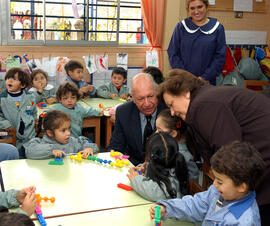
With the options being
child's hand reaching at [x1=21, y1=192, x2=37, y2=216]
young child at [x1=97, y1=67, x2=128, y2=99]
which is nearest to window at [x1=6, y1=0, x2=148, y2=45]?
young child at [x1=97, y1=67, x2=128, y2=99]

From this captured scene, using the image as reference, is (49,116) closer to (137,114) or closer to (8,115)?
(137,114)

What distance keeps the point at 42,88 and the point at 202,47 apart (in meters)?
2.09

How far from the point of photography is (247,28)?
250 inches

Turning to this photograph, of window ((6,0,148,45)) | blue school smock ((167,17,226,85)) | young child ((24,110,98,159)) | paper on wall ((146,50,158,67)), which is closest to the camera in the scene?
young child ((24,110,98,159))

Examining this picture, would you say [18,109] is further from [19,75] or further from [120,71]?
[120,71]

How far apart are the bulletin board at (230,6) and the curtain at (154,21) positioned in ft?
3.06

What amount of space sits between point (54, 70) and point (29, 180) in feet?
10.7

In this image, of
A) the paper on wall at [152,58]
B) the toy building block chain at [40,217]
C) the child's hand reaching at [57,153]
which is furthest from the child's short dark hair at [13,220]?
the paper on wall at [152,58]

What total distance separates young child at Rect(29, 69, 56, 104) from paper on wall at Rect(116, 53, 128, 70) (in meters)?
1.21

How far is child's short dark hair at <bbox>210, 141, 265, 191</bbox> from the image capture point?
1.53 meters

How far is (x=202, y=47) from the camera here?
14.9 ft

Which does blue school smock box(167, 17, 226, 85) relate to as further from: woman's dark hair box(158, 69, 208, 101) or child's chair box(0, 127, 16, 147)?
woman's dark hair box(158, 69, 208, 101)

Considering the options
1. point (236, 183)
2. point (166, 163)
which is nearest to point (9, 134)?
point (166, 163)

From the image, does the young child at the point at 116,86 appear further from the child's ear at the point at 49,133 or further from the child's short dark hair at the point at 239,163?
the child's short dark hair at the point at 239,163
